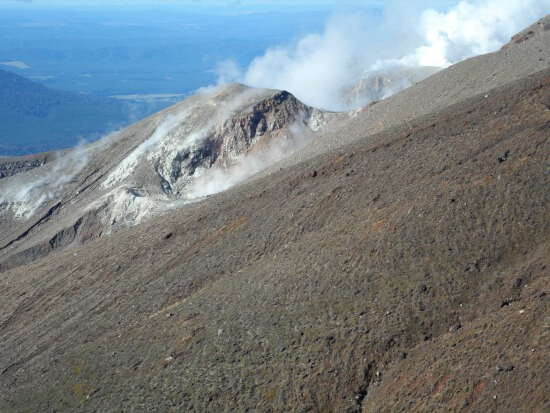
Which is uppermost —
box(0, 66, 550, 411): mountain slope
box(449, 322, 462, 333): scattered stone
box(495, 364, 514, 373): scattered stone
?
box(0, 66, 550, 411): mountain slope

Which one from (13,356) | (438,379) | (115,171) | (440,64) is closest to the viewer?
(438,379)

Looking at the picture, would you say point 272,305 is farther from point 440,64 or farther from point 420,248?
point 440,64

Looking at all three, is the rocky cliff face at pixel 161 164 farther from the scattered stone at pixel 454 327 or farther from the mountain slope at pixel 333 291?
the scattered stone at pixel 454 327

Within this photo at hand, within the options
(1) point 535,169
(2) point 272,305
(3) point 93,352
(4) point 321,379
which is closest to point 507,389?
(4) point 321,379

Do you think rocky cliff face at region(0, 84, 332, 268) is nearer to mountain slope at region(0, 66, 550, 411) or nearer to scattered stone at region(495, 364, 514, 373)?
mountain slope at region(0, 66, 550, 411)

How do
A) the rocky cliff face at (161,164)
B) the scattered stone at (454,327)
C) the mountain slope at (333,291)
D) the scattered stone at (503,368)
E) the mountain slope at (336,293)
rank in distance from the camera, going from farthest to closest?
the rocky cliff face at (161,164) < the scattered stone at (454,327) < the mountain slope at (336,293) < the mountain slope at (333,291) < the scattered stone at (503,368)

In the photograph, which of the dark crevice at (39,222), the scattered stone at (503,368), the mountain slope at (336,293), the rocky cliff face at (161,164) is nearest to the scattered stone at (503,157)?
the mountain slope at (336,293)

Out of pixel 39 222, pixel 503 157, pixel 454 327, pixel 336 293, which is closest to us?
pixel 454 327

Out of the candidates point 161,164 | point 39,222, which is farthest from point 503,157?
point 39,222

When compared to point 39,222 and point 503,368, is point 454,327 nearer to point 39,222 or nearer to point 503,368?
point 503,368

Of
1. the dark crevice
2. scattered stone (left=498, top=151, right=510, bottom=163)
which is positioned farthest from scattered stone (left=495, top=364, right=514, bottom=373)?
the dark crevice

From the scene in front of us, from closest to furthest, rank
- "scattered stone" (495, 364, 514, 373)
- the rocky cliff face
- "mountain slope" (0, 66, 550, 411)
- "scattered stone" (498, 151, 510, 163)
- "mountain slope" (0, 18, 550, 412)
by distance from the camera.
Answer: "scattered stone" (495, 364, 514, 373) → "mountain slope" (0, 18, 550, 412) → "mountain slope" (0, 66, 550, 411) → "scattered stone" (498, 151, 510, 163) → the rocky cliff face
